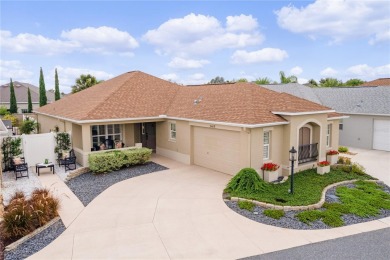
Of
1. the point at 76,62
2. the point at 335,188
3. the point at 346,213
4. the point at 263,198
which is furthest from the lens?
the point at 76,62

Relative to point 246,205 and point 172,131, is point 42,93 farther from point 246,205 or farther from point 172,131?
point 246,205

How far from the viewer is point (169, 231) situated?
947 centimetres

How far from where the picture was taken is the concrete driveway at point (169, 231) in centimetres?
828

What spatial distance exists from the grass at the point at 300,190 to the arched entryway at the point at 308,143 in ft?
3.42

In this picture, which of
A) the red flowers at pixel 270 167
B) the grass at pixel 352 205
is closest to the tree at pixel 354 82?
the grass at pixel 352 205

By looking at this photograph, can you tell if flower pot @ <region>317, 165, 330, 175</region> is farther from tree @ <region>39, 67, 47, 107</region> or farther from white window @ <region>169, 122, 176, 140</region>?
tree @ <region>39, 67, 47, 107</region>

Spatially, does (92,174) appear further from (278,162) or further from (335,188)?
(335,188)

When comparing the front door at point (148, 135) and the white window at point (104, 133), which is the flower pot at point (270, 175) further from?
the white window at point (104, 133)

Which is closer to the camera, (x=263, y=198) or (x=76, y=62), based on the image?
(x=263, y=198)

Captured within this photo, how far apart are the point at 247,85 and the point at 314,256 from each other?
12.7 meters

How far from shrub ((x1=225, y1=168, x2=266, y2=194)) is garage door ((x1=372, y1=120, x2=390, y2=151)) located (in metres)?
15.4

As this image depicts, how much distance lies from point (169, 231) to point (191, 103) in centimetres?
1200

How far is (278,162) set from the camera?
16094mm

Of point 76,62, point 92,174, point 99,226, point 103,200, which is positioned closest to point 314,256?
point 99,226
